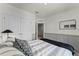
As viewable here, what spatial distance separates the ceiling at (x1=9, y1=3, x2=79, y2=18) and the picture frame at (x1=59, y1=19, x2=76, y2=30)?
0.20 metres

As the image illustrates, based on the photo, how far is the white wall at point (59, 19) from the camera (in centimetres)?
145

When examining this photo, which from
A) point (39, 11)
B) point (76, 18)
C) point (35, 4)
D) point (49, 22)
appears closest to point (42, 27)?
point (49, 22)

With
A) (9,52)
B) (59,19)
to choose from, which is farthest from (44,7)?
(9,52)

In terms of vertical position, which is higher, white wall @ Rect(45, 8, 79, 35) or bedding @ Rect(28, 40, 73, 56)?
white wall @ Rect(45, 8, 79, 35)

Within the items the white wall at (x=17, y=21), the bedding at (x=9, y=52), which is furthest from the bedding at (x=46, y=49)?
the bedding at (x=9, y=52)

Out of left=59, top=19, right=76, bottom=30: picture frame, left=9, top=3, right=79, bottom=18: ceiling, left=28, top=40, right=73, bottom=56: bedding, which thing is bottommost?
left=28, top=40, right=73, bottom=56: bedding

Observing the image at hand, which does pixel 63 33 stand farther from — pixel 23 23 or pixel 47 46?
pixel 23 23

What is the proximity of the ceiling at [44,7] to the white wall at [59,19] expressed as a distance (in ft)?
0.25

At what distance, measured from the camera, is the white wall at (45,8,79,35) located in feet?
4.77

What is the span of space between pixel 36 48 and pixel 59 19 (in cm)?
62

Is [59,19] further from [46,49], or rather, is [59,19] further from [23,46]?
[23,46]

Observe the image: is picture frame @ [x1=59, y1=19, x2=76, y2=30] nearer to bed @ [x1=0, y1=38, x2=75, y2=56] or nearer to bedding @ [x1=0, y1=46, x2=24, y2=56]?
bed @ [x1=0, y1=38, x2=75, y2=56]

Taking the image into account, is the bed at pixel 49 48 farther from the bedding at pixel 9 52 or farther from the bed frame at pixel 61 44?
the bedding at pixel 9 52

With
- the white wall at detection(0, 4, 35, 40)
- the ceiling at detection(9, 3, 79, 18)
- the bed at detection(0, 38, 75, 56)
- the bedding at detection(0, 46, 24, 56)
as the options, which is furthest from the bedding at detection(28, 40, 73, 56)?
the ceiling at detection(9, 3, 79, 18)
